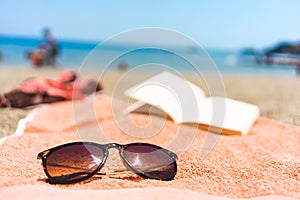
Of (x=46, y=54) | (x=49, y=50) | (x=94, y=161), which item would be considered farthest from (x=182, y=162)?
(x=49, y=50)

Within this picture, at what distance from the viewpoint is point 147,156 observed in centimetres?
117

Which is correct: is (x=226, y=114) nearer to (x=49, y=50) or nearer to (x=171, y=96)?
(x=171, y=96)

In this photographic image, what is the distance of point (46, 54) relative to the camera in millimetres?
7605

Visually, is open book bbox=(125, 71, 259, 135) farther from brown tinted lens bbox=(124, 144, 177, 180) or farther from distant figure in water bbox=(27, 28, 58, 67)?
distant figure in water bbox=(27, 28, 58, 67)

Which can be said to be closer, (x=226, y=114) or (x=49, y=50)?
(x=226, y=114)

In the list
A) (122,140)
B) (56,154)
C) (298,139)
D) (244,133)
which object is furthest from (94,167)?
(298,139)

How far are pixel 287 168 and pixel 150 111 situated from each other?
2.89 feet

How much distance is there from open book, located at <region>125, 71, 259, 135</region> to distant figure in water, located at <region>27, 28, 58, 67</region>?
19.3ft

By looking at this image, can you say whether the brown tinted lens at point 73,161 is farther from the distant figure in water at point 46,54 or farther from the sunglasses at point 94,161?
the distant figure in water at point 46,54

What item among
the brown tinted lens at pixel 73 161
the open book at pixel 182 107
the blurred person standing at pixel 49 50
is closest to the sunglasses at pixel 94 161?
the brown tinted lens at pixel 73 161

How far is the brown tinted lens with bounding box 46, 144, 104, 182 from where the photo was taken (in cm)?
105

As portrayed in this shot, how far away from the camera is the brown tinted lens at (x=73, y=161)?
105 centimetres

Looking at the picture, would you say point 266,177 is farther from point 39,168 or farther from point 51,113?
point 51,113

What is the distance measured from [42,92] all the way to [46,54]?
5457mm
